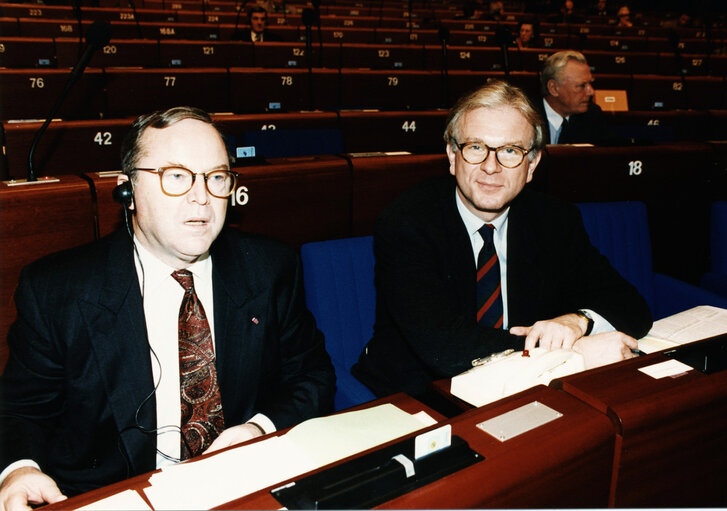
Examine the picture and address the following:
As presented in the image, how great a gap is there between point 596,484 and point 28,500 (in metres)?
0.99

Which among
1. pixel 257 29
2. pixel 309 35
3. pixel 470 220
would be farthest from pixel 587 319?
pixel 257 29

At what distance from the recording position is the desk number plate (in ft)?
2.24

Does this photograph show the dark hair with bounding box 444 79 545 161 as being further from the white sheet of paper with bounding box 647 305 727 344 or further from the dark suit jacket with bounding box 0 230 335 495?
the dark suit jacket with bounding box 0 230 335 495

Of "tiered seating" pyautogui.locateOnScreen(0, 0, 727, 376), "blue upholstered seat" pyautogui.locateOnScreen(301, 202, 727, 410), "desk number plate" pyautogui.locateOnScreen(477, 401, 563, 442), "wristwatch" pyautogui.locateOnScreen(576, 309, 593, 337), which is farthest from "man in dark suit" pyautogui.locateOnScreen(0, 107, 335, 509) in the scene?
"wristwatch" pyautogui.locateOnScreen(576, 309, 593, 337)

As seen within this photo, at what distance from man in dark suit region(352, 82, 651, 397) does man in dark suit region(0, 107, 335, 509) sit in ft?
1.50

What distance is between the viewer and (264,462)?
857 mm

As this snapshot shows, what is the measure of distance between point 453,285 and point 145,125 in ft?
3.19

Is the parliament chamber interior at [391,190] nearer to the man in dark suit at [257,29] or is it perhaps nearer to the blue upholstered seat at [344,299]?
the blue upholstered seat at [344,299]

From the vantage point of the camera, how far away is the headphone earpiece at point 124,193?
1.27 metres

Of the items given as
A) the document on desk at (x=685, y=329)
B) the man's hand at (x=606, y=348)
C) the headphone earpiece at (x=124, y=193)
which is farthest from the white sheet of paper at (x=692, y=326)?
the headphone earpiece at (x=124, y=193)

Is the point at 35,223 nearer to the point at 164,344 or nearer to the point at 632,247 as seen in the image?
the point at 164,344

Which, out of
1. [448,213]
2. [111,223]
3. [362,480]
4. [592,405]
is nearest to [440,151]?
[448,213]

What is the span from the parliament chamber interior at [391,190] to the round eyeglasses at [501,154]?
463mm

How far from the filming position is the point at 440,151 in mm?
2467
